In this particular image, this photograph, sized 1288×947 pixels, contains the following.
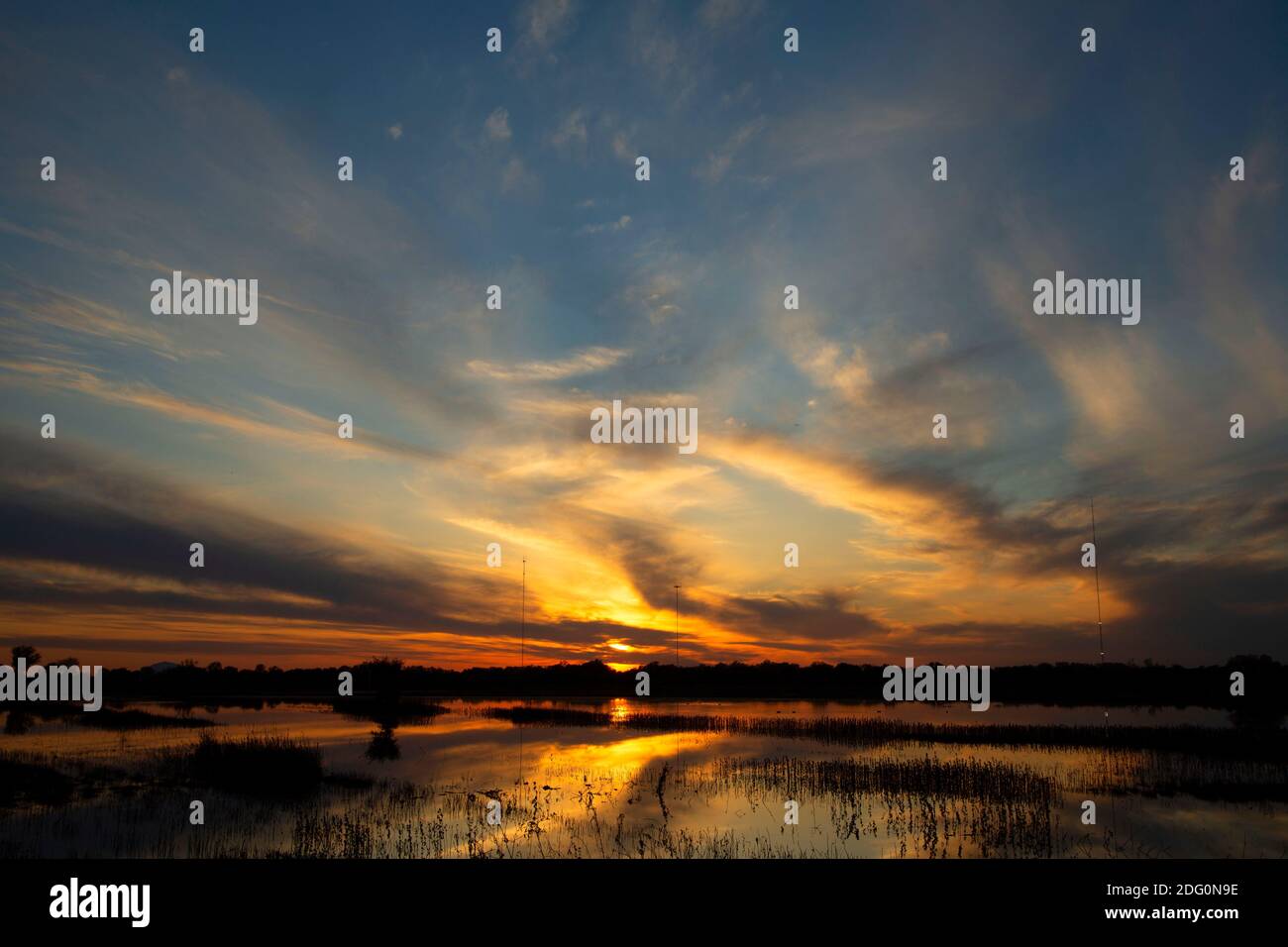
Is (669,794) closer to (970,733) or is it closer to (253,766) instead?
(253,766)

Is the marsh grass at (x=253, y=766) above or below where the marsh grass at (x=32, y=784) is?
below

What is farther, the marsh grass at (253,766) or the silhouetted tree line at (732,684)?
the silhouetted tree line at (732,684)

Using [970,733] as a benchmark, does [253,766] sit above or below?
above

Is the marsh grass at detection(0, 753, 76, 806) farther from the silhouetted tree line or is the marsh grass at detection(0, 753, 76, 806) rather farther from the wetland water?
the silhouetted tree line

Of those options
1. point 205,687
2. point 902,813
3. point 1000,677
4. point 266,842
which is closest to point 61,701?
point 205,687
